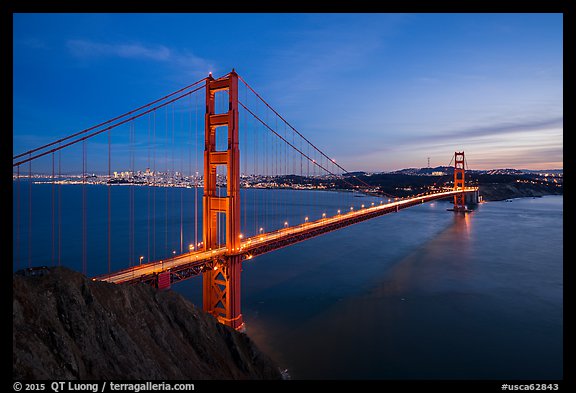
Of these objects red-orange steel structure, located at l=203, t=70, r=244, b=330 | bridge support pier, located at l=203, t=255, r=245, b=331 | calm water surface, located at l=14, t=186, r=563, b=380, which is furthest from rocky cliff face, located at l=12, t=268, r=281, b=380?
calm water surface, located at l=14, t=186, r=563, b=380

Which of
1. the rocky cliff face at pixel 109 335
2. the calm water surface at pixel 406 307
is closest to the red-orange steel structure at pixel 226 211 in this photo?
the calm water surface at pixel 406 307

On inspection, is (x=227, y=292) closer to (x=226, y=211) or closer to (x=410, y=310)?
(x=226, y=211)

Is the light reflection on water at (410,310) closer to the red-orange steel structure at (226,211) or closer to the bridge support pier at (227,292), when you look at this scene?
the bridge support pier at (227,292)

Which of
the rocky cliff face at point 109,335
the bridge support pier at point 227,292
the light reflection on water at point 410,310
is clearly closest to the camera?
the rocky cliff face at point 109,335

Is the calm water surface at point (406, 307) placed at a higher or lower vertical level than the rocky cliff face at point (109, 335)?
lower

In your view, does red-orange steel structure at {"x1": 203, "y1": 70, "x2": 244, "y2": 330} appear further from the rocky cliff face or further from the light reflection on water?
the rocky cliff face

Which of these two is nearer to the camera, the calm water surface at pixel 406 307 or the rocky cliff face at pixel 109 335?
the rocky cliff face at pixel 109 335

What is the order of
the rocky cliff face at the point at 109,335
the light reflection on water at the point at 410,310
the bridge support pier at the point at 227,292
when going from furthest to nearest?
the bridge support pier at the point at 227,292, the light reflection on water at the point at 410,310, the rocky cliff face at the point at 109,335
